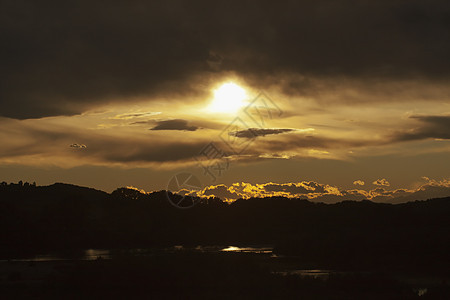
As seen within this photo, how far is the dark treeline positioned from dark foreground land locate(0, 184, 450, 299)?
0.27 m

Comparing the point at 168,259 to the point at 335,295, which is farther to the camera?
the point at 168,259

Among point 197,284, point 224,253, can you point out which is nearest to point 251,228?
point 224,253

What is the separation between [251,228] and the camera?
130 meters

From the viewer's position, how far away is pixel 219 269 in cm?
4816

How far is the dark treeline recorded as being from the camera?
240ft

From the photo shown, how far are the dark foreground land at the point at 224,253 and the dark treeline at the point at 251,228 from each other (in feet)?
0.89

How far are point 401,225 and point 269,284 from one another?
8662cm

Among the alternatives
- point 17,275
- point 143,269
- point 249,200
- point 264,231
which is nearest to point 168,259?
point 143,269

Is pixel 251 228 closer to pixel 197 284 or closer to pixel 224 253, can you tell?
pixel 224 253

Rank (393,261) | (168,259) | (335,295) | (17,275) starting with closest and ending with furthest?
(335,295), (17,275), (168,259), (393,261)

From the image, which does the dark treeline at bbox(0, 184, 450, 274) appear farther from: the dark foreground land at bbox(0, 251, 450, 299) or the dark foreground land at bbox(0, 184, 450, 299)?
the dark foreground land at bbox(0, 251, 450, 299)

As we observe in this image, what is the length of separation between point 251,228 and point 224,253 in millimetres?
60999

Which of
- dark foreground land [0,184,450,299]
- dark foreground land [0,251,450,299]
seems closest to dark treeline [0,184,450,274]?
dark foreground land [0,184,450,299]

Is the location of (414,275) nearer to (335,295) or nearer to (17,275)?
(335,295)
